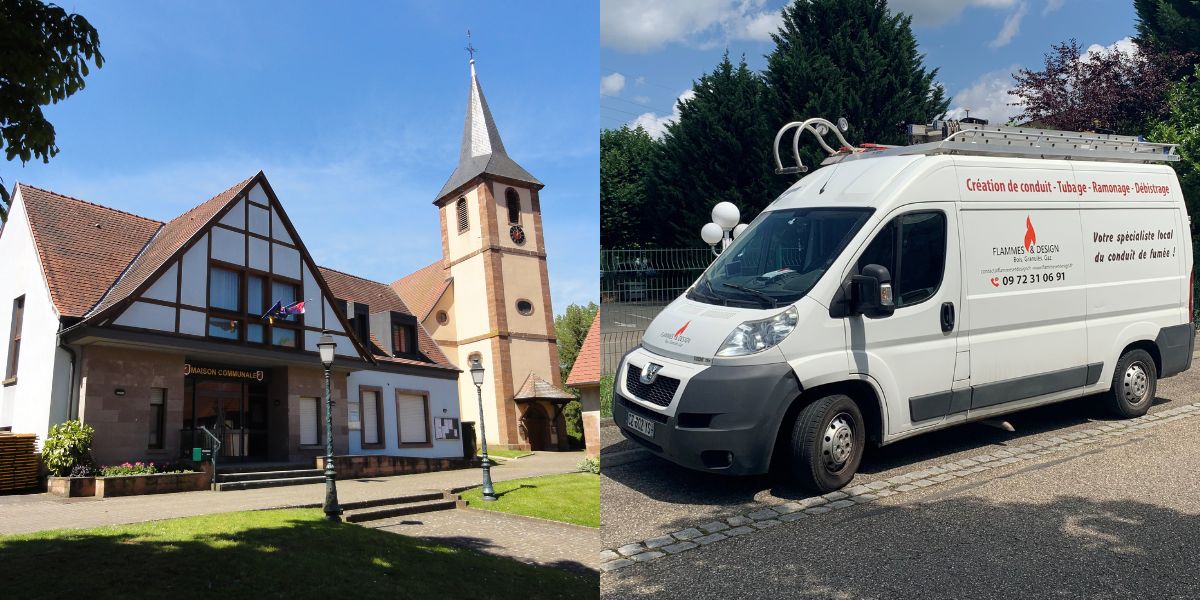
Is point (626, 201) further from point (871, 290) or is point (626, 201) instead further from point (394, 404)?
point (871, 290)

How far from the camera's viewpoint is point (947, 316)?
6.86m

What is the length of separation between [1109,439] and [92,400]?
876 cm

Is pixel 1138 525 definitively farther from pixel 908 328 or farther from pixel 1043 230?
pixel 1043 230

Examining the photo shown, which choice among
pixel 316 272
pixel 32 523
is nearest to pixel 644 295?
pixel 316 272

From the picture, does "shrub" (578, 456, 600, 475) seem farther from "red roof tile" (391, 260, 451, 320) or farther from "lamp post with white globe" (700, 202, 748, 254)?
"lamp post with white globe" (700, 202, 748, 254)

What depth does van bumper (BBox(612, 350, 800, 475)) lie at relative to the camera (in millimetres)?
5898

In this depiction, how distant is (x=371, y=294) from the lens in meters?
18.0

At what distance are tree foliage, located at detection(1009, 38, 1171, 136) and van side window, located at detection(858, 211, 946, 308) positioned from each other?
23029 mm

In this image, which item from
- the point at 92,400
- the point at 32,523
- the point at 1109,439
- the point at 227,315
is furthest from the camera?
the point at 227,315

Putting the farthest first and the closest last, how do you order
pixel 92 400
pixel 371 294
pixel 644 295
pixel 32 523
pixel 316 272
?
pixel 371 294, pixel 644 295, pixel 316 272, pixel 92 400, pixel 32 523

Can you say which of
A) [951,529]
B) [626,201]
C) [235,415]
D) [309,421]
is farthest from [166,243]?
[626,201]

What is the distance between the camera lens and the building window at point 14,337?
585cm

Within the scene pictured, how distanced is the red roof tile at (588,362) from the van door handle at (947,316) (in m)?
2.99

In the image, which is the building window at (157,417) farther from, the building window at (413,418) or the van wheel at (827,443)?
the van wheel at (827,443)
